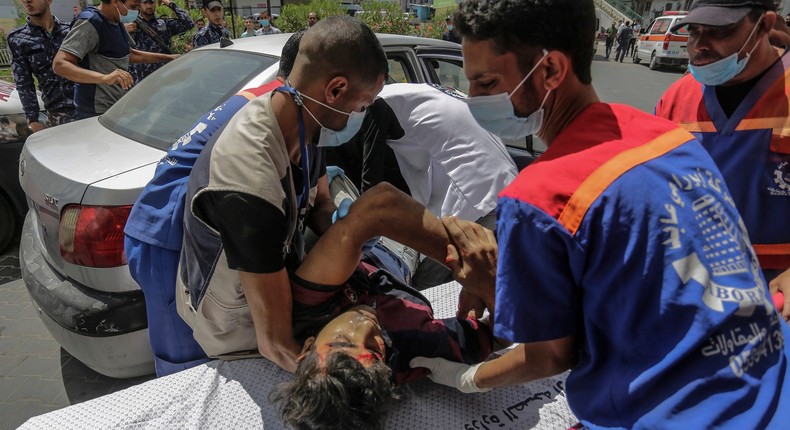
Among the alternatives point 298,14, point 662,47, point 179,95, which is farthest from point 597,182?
point 662,47

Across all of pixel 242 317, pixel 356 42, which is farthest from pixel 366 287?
pixel 356 42

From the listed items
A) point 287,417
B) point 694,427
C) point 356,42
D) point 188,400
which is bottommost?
point 188,400

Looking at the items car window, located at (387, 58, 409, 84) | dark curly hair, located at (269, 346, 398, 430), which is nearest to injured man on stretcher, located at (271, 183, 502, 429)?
dark curly hair, located at (269, 346, 398, 430)

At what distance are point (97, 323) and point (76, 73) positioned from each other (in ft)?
7.38

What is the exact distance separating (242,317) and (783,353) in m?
1.51

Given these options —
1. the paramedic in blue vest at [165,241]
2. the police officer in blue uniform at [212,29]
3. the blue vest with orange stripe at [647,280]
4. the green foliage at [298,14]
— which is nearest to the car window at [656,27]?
the green foliage at [298,14]

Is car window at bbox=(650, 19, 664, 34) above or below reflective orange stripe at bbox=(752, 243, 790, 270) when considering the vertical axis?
below

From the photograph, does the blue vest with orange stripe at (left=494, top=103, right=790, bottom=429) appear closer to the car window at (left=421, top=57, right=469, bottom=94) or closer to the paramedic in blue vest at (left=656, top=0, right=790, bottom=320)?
the paramedic in blue vest at (left=656, top=0, right=790, bottom=320)

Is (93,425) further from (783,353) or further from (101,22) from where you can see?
(101,22)

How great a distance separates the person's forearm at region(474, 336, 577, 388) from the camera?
1019 millimetres

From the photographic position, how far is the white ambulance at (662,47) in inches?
617

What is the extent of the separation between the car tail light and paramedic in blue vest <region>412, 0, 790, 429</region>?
5.45ft

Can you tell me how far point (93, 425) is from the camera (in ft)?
5.28

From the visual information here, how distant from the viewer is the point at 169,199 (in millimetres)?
1834
